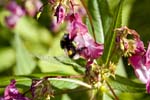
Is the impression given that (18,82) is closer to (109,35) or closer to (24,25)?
(109,35)

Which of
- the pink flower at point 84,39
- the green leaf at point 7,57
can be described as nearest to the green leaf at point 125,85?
the pink flower at point 84,39

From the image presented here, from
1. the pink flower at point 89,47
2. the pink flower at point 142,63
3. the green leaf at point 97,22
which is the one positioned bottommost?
the pink flower at point 142,63

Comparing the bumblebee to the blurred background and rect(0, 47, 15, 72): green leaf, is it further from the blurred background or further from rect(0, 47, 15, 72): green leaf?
rect(0, 47, 15, 72): green leaf

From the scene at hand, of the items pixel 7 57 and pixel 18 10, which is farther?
pixel 7 57

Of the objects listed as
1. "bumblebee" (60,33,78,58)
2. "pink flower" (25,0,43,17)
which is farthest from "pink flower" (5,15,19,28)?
"bumblebee" (60,33,78,58)

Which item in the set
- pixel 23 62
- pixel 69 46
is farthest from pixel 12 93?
pixel 23 62

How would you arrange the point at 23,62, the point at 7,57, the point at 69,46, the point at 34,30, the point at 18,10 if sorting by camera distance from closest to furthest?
1. the point at 69,46
2. the point at 23,62
3. the point at 18,10
4. the point at 7,57
5. the point at 34,30

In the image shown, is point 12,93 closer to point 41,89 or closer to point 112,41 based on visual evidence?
point 41,89

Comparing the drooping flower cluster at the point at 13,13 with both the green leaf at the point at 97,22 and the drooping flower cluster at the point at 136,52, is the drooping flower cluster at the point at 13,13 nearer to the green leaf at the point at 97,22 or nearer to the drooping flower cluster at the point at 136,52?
the green leaf at the point at 97,22
